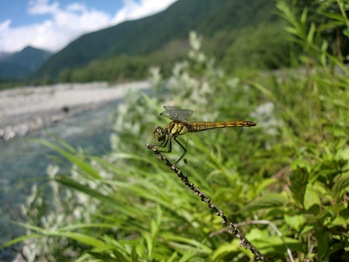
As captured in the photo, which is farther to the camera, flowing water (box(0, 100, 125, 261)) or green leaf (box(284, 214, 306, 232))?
flowing water (box(0, 100, 125, 261))

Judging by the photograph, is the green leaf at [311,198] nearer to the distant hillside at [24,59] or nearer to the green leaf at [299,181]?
the green leaf at [299,181]

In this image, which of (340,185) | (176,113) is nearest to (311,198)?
(340,185)

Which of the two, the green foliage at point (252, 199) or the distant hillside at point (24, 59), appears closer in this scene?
the green foliage at point (252, 199)

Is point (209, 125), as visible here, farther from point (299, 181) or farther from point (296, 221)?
point (296, 221)

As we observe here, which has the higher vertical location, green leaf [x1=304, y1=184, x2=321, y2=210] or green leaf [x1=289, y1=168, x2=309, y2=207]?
green leaf [x1=289, y1=168, x2=309, y2=207]

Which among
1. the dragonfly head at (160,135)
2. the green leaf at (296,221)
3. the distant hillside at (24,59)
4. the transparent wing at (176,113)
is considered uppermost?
the distant hillside at (24,59)

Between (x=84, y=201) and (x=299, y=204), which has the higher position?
(x=299, y=204)

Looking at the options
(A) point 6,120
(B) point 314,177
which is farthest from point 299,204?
(A) point 6,120

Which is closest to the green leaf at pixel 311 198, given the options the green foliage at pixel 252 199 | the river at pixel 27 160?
the green foliage at pixel 252 199

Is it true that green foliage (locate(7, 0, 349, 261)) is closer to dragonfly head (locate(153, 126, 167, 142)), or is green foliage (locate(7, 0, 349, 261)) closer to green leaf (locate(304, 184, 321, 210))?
green leaf (locate(304, 184, 321, 210))

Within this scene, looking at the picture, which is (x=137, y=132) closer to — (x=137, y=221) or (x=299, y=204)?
(x=137, y=221)

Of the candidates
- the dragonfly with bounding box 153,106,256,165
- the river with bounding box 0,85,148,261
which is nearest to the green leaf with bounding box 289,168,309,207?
the dragonfly with bounding box 153,106,256,165
